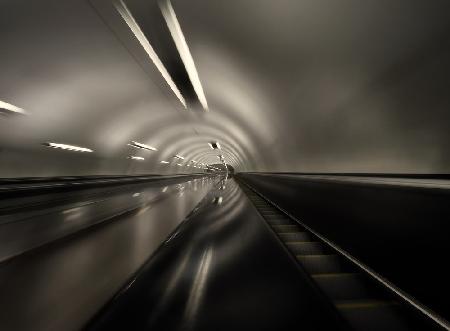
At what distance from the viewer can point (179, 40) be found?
464 cm

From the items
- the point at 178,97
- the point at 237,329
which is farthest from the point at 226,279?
the point at 178,97

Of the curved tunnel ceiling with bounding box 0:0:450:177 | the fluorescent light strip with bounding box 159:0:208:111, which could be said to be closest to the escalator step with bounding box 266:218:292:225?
the curved tunnel ceiling with bounding box 0:0:450:177

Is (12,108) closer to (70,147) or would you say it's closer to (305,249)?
(70,147)

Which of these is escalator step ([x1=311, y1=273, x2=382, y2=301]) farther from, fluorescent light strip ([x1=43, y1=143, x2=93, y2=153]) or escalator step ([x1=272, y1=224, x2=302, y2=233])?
fluorescent light strip ([x1=43, y1=143, x2=93, y2=153])

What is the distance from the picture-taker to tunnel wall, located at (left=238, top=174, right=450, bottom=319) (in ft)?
6.18

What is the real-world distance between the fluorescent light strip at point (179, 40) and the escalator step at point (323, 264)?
159 inches

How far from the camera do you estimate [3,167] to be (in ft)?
26.5

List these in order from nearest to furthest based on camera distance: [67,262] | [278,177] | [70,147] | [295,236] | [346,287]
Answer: [346,287] < [67,262] < [295,236] < [278,177] < [70,147]

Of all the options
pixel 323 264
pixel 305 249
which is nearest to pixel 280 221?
pixel 305 249

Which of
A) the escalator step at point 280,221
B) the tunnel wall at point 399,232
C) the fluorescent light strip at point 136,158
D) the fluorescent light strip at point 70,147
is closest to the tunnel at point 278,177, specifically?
the tunnel wall at point 399,232

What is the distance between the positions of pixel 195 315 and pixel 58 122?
7880 millimetres

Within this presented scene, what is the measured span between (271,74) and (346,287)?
363cm

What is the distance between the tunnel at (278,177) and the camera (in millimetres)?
2043

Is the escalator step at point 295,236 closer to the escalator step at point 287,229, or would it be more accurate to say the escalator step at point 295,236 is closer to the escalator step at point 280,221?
the escalator step at point 287,229
